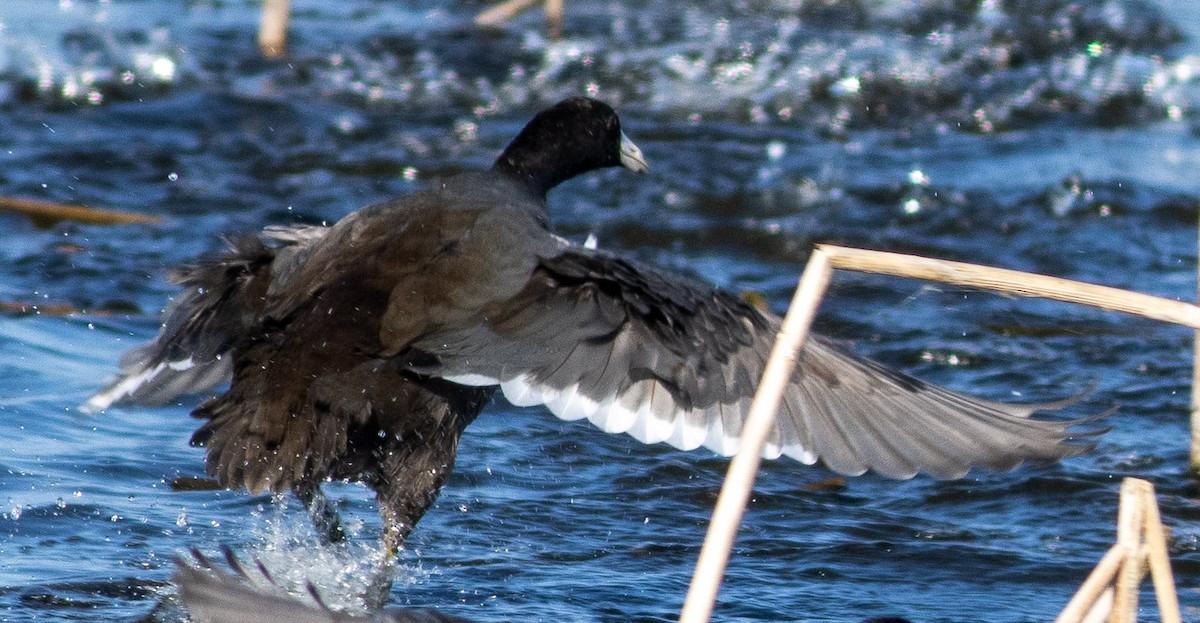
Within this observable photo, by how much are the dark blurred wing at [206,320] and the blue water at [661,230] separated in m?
0.31

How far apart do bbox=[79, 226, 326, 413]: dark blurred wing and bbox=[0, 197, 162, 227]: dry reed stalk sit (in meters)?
2.70

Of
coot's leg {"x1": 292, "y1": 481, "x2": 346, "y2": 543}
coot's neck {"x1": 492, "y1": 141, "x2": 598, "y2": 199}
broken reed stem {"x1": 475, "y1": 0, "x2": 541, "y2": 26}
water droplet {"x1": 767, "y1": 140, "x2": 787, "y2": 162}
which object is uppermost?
broken reed stem {"x1": 475, "y1": 0, "x2": 541, "y2": 26}

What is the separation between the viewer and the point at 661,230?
285 inches

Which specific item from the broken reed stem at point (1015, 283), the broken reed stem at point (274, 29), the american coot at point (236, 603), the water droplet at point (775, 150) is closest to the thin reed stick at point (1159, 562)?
the broken reed stem at point (1015, 283)

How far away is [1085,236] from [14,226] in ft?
15.1

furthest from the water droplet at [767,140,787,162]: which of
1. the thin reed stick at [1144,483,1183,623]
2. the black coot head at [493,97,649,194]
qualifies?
the thin reed stick at [1144,483,1183,623]

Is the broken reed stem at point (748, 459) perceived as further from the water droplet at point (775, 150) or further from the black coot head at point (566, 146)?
the water droplet at point (775, 150)

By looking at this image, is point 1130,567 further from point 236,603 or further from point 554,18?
point 554,18

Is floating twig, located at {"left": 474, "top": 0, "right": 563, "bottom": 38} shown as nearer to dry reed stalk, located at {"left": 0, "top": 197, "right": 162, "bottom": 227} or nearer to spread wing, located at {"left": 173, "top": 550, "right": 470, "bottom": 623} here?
dry reed stalk, located at {"left": 0, "top": 197, "right": 162, "bottom": 227}

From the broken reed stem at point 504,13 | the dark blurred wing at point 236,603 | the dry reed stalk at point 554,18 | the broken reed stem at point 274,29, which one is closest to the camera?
the dark blurred wing at point 236,603

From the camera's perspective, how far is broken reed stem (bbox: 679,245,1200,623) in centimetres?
236

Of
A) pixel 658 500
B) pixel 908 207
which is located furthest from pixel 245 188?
pixel 658 500

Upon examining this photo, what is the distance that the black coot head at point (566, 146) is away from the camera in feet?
14.4

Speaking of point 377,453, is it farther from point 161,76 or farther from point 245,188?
point 161,76
